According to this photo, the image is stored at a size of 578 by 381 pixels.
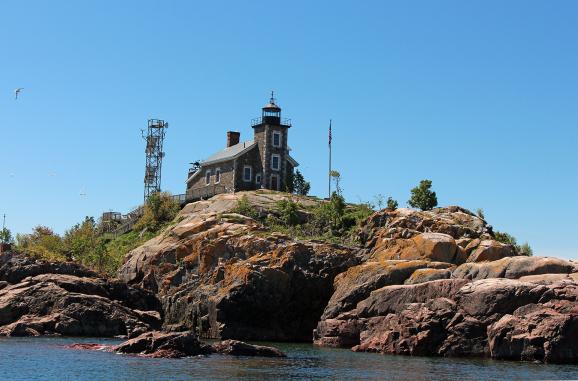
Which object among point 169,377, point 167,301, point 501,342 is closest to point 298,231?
point 167,301

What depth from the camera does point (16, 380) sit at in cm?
3672

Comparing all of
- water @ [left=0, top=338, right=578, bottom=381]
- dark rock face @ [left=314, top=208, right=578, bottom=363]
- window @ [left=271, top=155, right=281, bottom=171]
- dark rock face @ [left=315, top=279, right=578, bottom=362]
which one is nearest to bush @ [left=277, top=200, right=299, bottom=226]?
window @ [left=271, top=155, right=281, bottom=171]

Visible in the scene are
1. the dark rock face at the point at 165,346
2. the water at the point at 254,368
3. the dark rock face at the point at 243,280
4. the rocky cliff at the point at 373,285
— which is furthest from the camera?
the dark rock face at the point at 243,280

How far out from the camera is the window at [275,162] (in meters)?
93.3

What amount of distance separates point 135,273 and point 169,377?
128 ft

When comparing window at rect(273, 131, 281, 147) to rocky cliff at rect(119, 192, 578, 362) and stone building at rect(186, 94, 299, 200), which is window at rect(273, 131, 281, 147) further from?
rocky cliff at rect(119, 192, 578, 362)

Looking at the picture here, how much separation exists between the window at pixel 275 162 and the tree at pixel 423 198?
17.2 m

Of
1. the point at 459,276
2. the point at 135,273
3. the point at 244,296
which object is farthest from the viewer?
the point at 135,273

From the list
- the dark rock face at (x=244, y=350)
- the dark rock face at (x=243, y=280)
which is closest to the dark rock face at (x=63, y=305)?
the dark rock face at (x=243, y=280)

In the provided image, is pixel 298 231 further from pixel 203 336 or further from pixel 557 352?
pixel 557 352

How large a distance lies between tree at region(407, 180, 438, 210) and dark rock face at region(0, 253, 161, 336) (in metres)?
29.1

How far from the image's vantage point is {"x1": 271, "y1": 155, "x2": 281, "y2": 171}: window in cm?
9331

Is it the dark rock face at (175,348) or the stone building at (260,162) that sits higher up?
the stone building at (260,162)

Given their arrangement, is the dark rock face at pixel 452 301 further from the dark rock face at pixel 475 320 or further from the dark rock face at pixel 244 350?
the dark rock face at pixel 244 350
